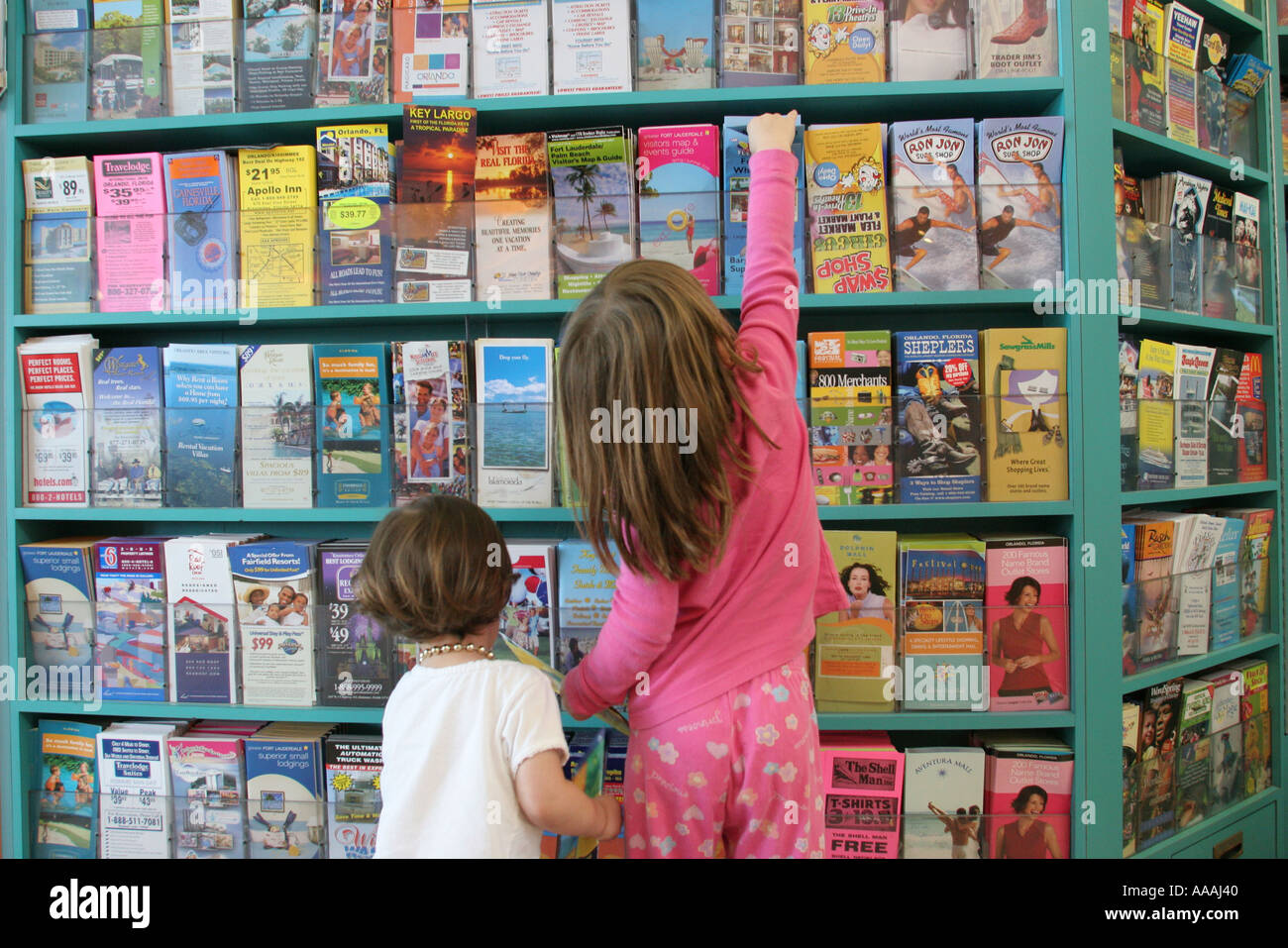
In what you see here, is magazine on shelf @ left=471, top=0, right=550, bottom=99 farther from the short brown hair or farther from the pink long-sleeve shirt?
the short brown hair

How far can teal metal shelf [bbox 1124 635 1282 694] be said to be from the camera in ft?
5.96

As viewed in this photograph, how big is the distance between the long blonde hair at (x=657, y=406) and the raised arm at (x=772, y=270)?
9cm

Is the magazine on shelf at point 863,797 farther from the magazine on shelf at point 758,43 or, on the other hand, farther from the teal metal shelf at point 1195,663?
the magazine on shelf at point 758,43

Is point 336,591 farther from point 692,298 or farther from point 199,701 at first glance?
point 692,298

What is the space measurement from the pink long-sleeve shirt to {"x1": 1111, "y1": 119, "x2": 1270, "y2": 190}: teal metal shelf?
49.5 inches

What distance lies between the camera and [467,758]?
3.74 feet

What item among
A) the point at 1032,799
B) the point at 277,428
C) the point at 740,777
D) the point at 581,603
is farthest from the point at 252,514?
the point at 1032,799

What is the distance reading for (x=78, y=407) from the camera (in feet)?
6.17

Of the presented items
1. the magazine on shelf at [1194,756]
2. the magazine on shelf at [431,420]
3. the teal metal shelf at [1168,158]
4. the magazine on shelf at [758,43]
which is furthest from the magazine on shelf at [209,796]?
the teal metal shelf at [1168,158]

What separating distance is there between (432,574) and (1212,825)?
87.0 inches

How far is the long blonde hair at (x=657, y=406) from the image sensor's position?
1.09 m

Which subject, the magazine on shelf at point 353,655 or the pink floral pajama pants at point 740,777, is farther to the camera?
the magazine on shelf at point 353,655

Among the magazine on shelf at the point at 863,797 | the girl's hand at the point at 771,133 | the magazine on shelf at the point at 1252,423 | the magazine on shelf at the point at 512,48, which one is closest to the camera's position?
the girl's hand at the point at 771,133
